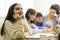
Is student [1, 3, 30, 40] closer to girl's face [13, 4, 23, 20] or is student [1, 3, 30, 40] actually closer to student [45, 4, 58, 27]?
girl's face [13, 4, 23, 20]

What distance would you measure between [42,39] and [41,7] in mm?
3077

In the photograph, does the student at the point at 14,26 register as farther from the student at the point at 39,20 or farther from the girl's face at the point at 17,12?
the student at the point at 39,20

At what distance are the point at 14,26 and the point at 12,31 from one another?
77 mm

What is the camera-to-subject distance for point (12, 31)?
205cm

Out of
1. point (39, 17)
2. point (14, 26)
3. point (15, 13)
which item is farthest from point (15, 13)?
point (39, 17)

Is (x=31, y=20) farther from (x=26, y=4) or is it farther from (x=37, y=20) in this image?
(x=26, y=4)

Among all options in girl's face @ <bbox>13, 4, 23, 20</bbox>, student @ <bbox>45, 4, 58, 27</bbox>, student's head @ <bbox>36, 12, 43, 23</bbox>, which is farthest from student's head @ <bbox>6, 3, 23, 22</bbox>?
student's head @ <bbox>36, 12, 43, 23</bbox>

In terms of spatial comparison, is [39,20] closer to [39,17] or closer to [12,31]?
[39,17]

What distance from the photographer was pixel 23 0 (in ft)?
14.0

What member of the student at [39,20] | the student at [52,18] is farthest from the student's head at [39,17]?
the student at [52,18]

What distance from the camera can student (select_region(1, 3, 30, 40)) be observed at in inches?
79.0

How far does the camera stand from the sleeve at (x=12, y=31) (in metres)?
1.99

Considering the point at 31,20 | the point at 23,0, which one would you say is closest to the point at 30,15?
the point at 31,20

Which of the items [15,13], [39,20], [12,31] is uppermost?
[15,13]
